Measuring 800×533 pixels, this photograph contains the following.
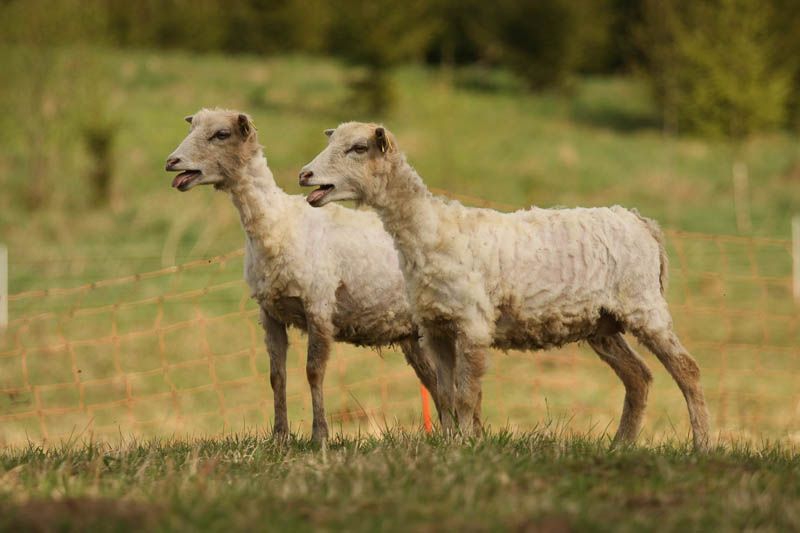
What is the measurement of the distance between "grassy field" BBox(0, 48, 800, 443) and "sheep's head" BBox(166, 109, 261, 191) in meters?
1.79

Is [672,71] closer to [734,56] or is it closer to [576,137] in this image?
[734,56]

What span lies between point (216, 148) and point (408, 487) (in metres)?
3.26

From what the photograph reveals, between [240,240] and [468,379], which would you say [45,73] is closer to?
[240,240]

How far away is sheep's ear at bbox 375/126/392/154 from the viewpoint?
710 centimetres

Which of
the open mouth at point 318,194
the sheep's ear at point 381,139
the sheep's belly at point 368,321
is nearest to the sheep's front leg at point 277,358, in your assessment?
the sheep's belly at point 368,321

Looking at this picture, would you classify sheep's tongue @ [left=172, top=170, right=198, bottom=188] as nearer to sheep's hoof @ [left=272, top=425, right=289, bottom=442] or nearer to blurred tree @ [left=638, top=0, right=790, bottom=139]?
sheep's hoof @ [left=272, top=425, right=289, bottom=442]

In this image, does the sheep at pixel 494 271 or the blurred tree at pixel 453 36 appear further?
the blurred tree at pixel 453 36

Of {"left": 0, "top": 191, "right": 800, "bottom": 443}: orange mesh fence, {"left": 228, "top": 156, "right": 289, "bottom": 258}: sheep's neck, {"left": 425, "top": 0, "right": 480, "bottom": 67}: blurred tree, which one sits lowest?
{"left": 0, "top": 191, "right": 800, "bottom": 443}: orange mesh fence

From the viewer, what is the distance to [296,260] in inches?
302

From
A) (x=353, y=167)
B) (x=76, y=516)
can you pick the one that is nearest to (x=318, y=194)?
(x=353, y=167)

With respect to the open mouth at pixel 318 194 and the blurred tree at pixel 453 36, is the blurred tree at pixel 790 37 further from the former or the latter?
the open mouth at pixel 318 194

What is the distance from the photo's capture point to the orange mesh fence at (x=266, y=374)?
43.4 feet

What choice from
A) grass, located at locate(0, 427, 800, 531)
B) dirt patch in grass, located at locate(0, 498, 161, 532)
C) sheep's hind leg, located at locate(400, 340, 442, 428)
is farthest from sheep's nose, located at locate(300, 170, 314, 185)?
dirt patch in grass, located at locate(0, 498, 161, 532)

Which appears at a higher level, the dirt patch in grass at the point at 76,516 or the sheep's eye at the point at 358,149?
the sheep's eye at the point at 358,149
